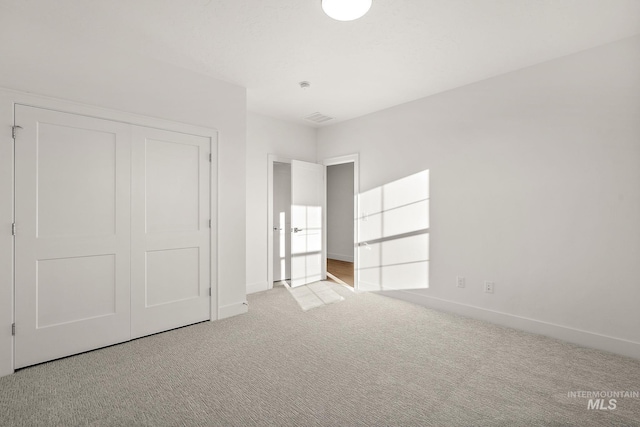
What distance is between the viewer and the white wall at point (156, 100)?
232 cm

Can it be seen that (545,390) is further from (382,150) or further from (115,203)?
(115,203)

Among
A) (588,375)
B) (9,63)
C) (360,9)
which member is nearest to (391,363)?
(588,375)

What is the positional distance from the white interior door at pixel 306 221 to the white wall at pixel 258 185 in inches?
17.0

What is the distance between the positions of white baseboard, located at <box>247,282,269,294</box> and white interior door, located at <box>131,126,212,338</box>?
3.83 feet

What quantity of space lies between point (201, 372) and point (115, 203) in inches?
67.2

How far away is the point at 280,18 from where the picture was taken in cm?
238

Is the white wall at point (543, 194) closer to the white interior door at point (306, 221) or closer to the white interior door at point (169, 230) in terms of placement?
the white interior door at point (306, 221)

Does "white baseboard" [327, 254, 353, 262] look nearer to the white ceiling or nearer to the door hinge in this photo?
the white ceiling

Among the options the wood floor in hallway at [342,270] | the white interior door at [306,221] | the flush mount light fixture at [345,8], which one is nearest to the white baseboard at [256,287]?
the white interior door at [306,221]

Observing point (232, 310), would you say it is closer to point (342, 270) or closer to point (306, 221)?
point (306, 221)

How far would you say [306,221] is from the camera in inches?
202

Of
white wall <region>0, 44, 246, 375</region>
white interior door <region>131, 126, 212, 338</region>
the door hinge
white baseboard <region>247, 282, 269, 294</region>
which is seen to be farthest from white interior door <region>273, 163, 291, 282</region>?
the door hinge

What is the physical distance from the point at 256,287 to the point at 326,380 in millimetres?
2643

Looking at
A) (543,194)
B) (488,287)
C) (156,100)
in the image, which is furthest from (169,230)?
(543,194)
